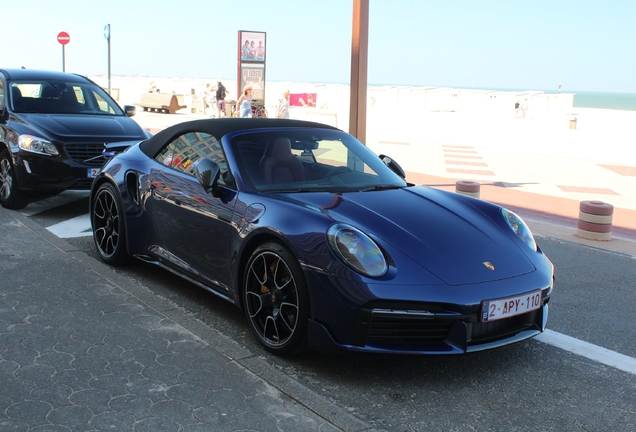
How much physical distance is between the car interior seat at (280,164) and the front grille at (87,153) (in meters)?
3.94

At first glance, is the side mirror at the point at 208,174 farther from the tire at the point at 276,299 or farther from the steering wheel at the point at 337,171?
the steering wheel at the point at 337,171

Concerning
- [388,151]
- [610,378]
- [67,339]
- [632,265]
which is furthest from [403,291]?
[388,151]

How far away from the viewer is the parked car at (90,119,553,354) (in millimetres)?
3623

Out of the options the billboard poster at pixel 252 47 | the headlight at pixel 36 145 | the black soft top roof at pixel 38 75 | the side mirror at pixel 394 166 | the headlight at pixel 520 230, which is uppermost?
the billboard poster at pixel 252 47

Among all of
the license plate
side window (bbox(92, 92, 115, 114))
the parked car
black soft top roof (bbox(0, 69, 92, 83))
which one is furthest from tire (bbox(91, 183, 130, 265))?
black soft top roof (bbox(0, 69, 92, 83))

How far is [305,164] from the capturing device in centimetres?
487

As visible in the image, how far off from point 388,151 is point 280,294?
48.9ft

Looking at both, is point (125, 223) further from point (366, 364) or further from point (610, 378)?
point (610, 378)

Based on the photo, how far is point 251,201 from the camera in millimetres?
4324

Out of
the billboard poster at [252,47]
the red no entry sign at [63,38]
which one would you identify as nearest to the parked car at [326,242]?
the billboard poster at [252,47]

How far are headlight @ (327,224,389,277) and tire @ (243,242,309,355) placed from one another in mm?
258

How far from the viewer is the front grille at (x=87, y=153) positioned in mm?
8008

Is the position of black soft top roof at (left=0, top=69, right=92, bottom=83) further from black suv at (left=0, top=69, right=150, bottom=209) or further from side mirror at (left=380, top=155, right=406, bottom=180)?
side mirror at (left=380, top=155, right=406, bottom=180)

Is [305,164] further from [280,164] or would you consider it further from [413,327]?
[413,327]
